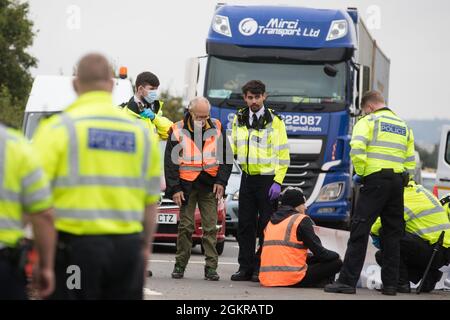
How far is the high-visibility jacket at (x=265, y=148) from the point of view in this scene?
12758 mm

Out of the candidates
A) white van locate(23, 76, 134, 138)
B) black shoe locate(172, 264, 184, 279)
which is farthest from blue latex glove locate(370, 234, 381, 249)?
white van locate(23, 76, 134, 138)

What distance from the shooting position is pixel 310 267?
1198 cm

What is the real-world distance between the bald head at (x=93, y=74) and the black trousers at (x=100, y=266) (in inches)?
31.2

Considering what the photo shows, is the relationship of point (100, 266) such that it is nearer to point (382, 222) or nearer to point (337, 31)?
point (382, 222)

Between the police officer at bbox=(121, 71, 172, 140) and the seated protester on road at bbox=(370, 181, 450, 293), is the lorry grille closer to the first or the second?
the seated protester on road at bbox=(370, 181, 450, 293)

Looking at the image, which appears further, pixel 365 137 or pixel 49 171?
pixel 365 137

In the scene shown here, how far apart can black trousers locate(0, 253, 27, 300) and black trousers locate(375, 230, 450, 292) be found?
273 inches

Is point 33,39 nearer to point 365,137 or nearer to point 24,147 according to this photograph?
point 365,137

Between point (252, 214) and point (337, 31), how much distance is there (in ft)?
21.5

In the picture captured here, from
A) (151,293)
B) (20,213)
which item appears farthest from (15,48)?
(20,213)

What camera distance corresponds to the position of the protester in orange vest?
12422mm

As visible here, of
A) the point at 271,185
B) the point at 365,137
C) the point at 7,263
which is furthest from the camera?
Answer: the point at 271,185
